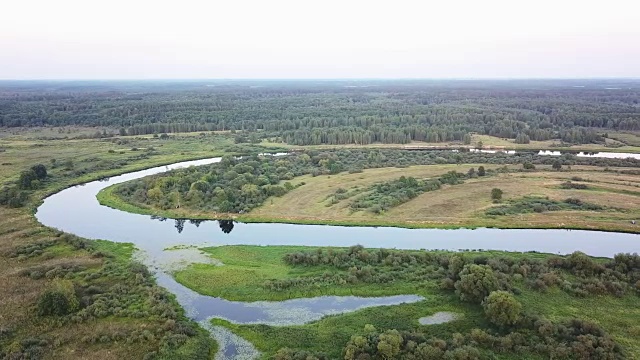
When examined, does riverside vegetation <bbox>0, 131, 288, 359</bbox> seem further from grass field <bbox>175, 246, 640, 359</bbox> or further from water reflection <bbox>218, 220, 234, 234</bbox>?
water reflection <bbox>218, 220, 234, 234</bbox>

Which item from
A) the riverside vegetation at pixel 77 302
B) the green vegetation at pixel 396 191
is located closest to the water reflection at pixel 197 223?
the riverside vegetation at pixel 77 302

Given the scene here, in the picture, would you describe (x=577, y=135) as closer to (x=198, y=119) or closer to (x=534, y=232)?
(x=534, y=232)

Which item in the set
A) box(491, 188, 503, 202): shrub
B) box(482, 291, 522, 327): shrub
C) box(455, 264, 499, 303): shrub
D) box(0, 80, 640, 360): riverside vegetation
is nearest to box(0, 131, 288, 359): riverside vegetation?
box(0, 80, 640, 360): riverside vegetation

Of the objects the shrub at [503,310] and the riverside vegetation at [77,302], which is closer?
the riverside vegetation at [77,302]

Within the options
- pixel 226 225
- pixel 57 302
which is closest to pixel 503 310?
pixel 57 302

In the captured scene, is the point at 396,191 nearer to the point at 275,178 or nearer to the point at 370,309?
the point at 275,178

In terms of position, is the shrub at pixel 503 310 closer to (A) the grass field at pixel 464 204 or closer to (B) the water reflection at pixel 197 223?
(A) the grass field at pixel 464 204

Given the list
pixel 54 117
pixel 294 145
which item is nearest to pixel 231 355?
pixel 294 145
